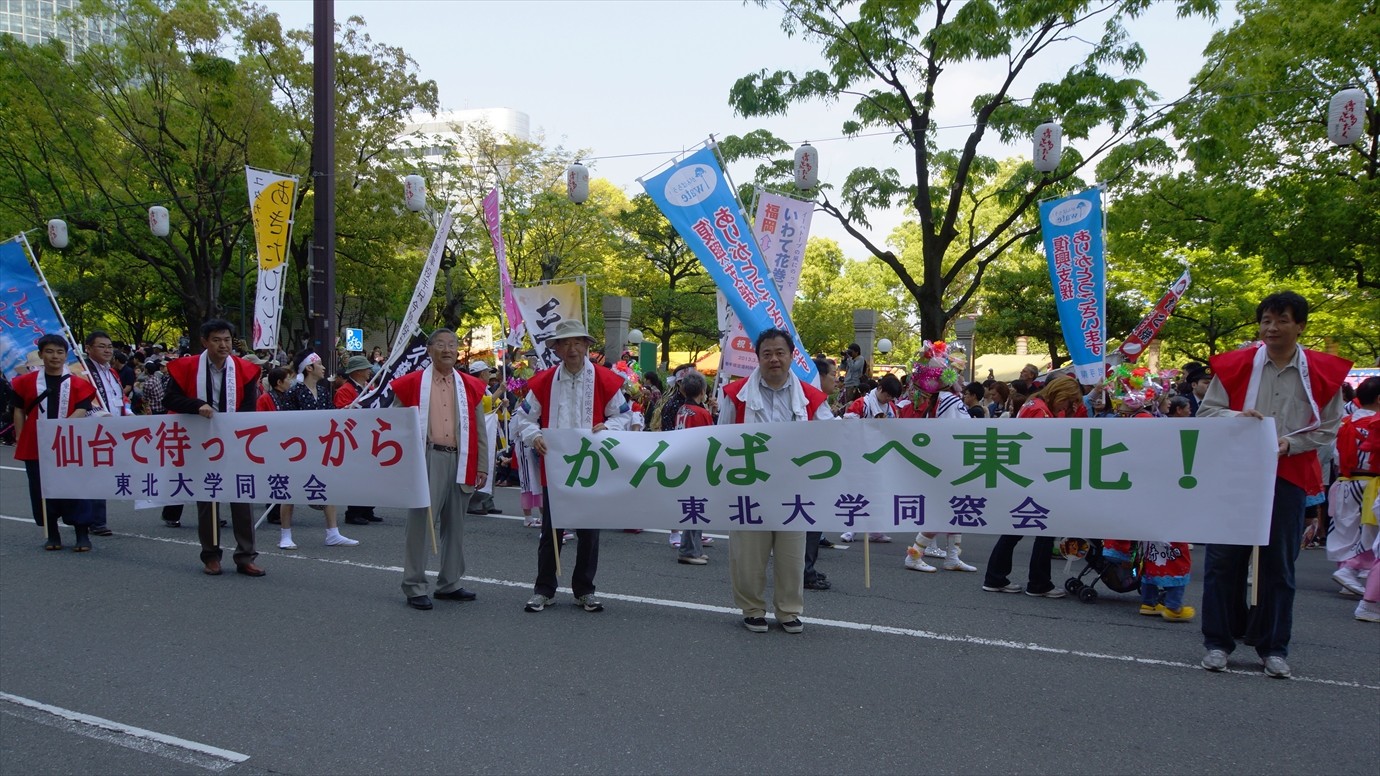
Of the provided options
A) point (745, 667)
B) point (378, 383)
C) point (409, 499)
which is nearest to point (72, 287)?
point (378, 383)

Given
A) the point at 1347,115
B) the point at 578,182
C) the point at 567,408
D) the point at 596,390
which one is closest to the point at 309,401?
the point at 567,408

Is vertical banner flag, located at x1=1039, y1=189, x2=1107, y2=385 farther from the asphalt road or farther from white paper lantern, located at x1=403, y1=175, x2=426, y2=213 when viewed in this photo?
white paper lantern, located at x1=403, y1=175, x2=426, y2=213

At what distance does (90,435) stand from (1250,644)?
783cm

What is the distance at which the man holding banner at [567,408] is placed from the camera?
5738 millimetres

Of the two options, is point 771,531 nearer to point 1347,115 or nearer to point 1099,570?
point 1099,570

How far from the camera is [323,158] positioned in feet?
42.5

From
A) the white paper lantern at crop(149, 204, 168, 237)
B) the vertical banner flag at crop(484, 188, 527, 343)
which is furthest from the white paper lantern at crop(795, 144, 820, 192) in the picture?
the white paper lantern at crop(149, 204, 168, 237)

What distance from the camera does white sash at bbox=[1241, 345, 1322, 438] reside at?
4.45 meters

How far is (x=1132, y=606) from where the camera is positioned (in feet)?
21.0

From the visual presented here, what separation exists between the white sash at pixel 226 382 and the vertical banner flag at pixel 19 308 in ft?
7.02

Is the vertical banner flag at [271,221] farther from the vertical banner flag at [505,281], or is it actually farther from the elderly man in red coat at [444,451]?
the elderly man in red coat at [444,451]

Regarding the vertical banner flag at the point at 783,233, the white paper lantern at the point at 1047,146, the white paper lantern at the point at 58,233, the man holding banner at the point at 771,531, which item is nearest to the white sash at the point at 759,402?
the man holding banner at the point at 771,531

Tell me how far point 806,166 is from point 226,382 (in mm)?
9564

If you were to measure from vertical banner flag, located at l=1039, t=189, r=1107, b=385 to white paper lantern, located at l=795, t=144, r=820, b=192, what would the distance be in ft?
16.6
